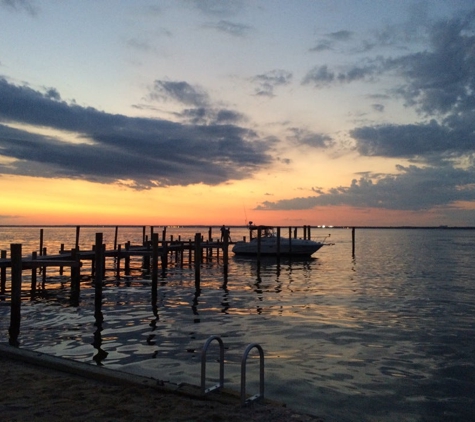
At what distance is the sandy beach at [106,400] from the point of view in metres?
6.32

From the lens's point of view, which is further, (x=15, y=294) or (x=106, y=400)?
(x=15, y=294)

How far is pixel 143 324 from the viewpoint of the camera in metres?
15.9

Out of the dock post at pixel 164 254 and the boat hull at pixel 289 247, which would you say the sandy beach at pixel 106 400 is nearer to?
the dock post at pixel 164 254

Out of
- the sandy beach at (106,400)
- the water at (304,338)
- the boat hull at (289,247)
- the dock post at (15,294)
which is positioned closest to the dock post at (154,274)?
the water at (304,338)

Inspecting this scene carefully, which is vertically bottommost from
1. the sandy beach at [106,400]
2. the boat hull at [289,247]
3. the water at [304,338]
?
the water at [304,338]

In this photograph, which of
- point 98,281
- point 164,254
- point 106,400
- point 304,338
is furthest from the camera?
point 164,254

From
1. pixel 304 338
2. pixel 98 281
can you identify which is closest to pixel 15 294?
pixel 98 281

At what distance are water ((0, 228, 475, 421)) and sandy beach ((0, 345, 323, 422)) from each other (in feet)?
7.68

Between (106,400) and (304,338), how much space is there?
8.21 m

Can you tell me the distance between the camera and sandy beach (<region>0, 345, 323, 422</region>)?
20.7ft

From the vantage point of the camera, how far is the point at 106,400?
6902 millimetres

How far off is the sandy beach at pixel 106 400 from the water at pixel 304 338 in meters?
2.34

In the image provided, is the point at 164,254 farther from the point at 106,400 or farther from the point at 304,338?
the point at 106,400

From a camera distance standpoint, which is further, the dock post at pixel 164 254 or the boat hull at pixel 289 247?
the boat hull at pixel 289 247
